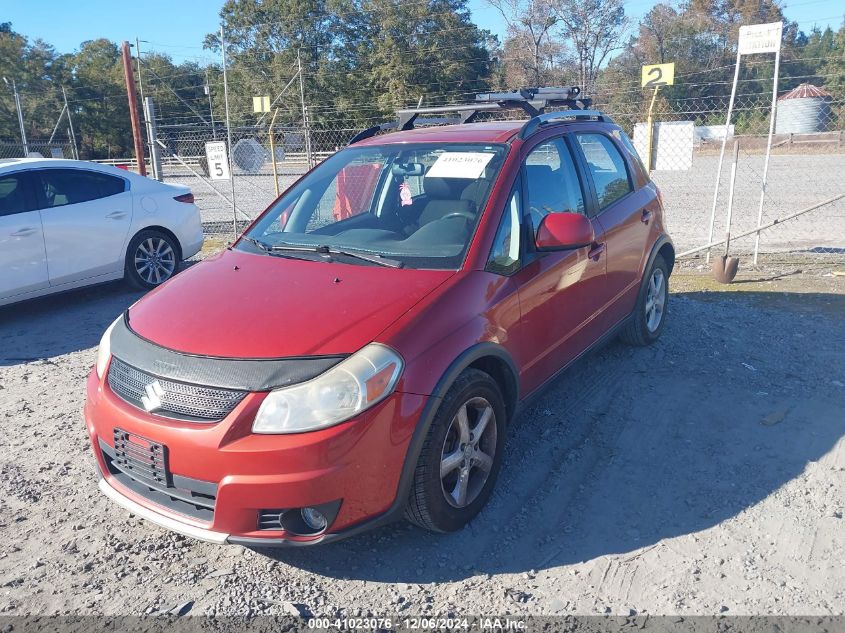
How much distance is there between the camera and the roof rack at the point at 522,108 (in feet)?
14.9

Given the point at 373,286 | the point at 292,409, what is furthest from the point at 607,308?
the point at 292,409

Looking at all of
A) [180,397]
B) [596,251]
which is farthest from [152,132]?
[180,397]

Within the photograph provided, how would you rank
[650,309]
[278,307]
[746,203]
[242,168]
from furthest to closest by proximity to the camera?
[746,203] < [242,168] < [650,309] < [278,307]

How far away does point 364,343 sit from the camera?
2.87 meters

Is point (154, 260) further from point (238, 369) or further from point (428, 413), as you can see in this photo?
point (428, 413)

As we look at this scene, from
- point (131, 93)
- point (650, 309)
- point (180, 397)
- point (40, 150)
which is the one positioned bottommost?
point (650, 309)

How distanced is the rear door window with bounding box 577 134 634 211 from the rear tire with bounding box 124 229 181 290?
16.5ft

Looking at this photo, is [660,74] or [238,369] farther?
[660,74]

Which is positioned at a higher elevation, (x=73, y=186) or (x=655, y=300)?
(x=73, y=186)

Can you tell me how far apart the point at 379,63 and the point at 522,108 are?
32.1m

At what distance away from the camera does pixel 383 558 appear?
3.15 metres

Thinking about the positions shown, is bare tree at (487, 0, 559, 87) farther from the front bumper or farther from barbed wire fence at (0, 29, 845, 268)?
the front bumper

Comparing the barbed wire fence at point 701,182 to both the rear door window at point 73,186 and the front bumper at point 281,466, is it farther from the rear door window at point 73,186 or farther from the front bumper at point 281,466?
the front bumper at point 281,466

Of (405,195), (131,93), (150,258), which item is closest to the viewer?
(405,195)
